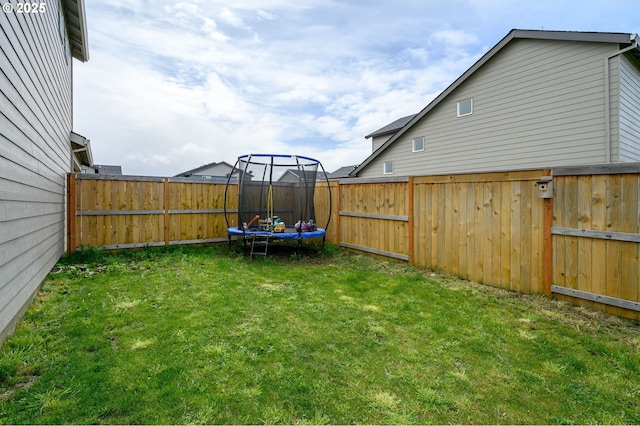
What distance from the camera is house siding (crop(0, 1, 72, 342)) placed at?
2.40 m

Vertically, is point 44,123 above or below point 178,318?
above

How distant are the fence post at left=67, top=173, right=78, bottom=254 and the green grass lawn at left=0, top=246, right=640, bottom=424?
184cm

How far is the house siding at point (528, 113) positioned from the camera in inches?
250

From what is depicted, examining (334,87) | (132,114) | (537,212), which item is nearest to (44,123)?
(132,114)

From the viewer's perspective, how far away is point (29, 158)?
10.2 ft

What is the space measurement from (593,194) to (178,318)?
4.31 meters

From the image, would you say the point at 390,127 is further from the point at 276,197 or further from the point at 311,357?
the point at 311,357

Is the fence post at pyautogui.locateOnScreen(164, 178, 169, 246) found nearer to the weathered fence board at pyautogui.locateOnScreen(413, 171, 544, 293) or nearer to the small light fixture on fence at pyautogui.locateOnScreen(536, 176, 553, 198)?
the weathered fence board at pyautogui.locateOnScreen(413, 171, 544, 293)

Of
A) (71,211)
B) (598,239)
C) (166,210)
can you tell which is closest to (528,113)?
(598,239)

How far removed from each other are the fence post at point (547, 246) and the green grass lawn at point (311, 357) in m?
0.27

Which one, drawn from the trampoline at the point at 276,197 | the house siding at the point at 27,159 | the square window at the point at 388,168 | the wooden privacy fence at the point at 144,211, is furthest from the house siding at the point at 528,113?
the house siding at the point at 27,159

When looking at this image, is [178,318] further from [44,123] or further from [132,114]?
[132,114]

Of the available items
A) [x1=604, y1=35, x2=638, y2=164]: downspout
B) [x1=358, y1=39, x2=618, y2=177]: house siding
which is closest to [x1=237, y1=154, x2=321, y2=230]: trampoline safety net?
[x1=358, y1=39, x2=618, y2=177]: house siding

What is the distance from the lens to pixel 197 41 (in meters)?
6.77
